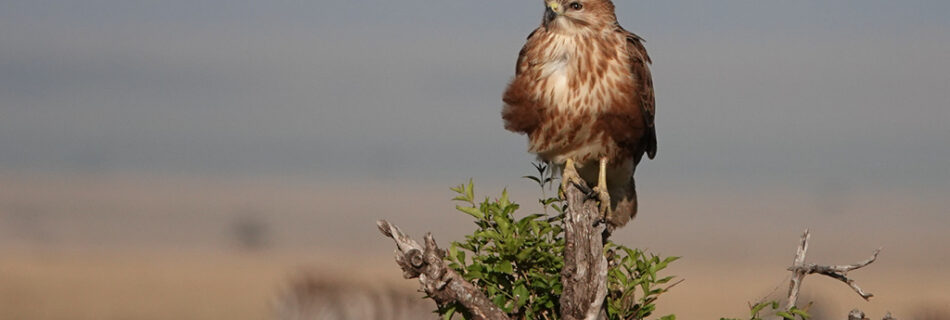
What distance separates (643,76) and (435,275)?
2.97 metres

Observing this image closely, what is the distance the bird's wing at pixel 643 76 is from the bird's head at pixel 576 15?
0.23 m

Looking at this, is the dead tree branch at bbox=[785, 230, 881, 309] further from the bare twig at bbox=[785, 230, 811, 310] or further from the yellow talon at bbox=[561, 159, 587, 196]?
the yellow talon at bbox=[561, 159, 587, 196]

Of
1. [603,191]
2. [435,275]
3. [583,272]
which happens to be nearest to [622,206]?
[603,191]

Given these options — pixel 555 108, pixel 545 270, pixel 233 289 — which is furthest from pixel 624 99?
pixel 233 289

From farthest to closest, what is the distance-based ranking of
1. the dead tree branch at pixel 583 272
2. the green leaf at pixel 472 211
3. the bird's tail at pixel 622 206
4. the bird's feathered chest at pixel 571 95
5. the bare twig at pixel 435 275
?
1. the bird's tail at pixel 622 206
2. the bird's feathered chest at pixel 571 95
3. the green leaf at pixel 472 211
4. the dead tree branch at pixel 583 272
5. the bare twig at pixel 435 275

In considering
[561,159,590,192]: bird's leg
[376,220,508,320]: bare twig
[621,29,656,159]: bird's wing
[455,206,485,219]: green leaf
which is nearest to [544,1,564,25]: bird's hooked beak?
[621,29,656,159]: bird's wing

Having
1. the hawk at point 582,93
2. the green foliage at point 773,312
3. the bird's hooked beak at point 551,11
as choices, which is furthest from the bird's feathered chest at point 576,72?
the green foliage at point 773,312

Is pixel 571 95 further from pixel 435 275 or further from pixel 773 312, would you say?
pixel 435 275

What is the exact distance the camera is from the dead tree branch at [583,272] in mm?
6395

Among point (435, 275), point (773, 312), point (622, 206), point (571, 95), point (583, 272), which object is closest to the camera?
point (435, 275)

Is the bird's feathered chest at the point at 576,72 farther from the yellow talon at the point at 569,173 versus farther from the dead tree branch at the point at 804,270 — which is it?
the dead tree branch at the point at 804,270

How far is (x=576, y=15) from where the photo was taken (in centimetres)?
858

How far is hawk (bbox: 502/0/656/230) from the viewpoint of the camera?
841 cm

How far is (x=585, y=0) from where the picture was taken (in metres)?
8.56
